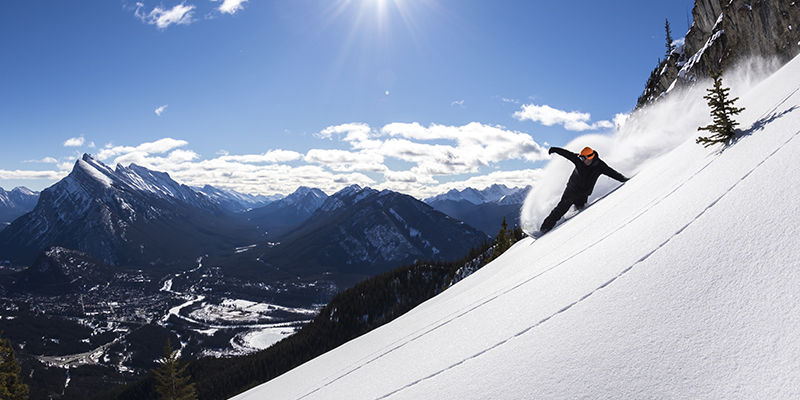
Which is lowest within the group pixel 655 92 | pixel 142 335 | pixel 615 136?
pixel 615 136

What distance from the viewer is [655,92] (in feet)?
196

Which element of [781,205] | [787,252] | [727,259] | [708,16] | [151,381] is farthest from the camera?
[151,381]

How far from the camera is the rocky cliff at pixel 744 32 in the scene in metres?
24.2

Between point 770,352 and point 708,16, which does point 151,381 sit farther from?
point 708,16

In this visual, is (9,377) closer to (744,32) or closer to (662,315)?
(662,315)

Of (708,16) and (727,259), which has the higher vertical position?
(708,16)

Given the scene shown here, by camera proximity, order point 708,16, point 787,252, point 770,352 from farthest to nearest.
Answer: point 708,16 → point 787,252 → point 770,352

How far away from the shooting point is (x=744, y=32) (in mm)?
29812

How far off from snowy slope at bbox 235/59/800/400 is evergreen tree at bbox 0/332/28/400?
154 feet

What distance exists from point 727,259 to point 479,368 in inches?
114

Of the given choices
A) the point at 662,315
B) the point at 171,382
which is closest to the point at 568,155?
the point at 662,315

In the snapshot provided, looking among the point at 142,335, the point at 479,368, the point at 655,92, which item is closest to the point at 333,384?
the point at 479,368

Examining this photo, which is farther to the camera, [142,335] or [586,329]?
[142,335]

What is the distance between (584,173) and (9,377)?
54742mm
